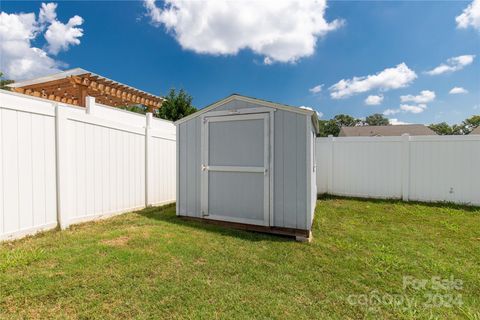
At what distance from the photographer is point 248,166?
3963 mm

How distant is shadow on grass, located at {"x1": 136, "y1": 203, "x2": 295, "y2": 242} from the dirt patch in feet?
3.36

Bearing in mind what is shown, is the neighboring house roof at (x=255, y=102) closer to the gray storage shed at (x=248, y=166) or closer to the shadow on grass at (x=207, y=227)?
the gray storage shed at (x=248, y=166)

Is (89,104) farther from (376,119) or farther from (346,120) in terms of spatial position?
(376,119)

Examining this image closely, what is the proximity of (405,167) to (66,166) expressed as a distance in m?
7.50

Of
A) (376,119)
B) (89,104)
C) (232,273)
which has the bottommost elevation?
(232,273)

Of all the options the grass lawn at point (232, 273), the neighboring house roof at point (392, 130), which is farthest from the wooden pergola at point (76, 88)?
the neighboring house roof at point (392, 130)

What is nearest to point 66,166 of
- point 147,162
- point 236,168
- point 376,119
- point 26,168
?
point 26,168

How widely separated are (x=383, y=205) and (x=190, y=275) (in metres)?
5.33

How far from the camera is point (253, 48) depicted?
8617 mm

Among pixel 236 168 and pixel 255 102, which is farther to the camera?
pixel 236 168

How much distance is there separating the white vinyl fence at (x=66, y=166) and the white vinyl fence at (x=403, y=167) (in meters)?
5.05

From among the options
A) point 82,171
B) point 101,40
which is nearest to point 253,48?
point 101,40

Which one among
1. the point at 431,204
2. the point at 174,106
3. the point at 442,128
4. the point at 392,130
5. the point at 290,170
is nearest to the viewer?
the point at 290,170

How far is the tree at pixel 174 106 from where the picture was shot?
35.2 feet
